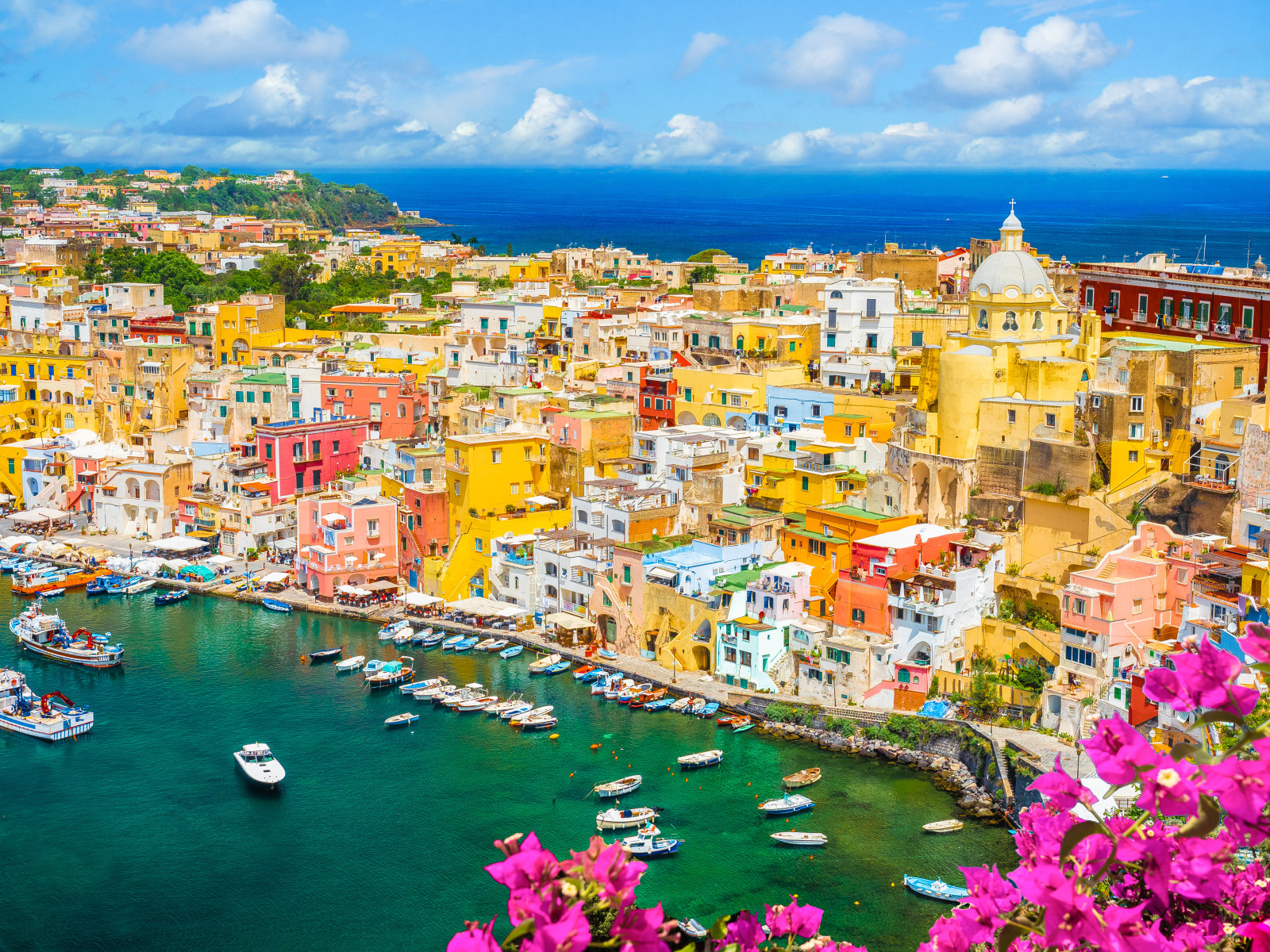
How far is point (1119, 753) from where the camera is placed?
358 centimetres

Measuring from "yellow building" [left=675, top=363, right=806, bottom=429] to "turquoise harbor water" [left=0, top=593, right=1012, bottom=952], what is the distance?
32.1 ft

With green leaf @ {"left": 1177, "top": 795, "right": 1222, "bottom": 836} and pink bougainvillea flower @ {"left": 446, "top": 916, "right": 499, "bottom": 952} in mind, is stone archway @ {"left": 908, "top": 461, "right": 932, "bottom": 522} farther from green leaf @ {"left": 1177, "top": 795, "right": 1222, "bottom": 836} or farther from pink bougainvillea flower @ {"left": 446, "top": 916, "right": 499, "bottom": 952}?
pink bougainvillea flower @ {"left": 446, "top": 916, "right": 499, "bottom": 952}

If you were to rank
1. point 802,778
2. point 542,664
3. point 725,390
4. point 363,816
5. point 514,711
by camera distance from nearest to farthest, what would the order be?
1. point 363,816
2. point 802,778
3. point 514,711
4. point 542,664
5. point 725,390

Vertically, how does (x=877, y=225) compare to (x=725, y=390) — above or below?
above

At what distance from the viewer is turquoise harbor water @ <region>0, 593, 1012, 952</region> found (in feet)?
60.2

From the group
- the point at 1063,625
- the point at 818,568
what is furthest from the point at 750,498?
the point at 1063,625

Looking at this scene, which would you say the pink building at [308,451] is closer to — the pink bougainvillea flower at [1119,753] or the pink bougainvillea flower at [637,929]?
the pink bougainvillea flower at [637,929]

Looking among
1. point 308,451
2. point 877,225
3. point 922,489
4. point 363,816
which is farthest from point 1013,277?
point 877,225

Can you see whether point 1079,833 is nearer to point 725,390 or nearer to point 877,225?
point 725,390

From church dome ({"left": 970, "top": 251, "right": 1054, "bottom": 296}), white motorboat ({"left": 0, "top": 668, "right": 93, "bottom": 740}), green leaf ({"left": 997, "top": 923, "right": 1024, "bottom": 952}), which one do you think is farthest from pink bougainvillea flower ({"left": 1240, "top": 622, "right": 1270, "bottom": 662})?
church dome ({"left": 970, "top": 251, "right": 1054, "bottom": 296})

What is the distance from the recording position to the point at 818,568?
89.1ft

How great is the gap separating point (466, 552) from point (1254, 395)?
16185 mm

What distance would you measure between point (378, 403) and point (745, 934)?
35.0 meters

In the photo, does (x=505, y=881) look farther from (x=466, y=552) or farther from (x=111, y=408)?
(x=111, y=408)
